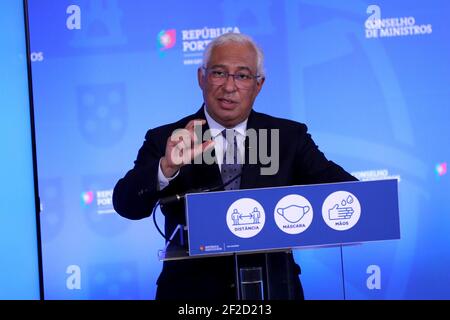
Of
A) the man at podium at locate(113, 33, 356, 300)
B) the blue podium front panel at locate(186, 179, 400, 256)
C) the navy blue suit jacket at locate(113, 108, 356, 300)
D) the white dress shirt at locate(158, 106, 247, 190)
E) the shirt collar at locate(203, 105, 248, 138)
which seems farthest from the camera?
the shirt collar at locate(203, 105, 248, 138)

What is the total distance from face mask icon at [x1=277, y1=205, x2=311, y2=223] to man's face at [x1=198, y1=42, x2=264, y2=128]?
920 millimetres

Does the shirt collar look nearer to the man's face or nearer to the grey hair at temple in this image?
the man's face

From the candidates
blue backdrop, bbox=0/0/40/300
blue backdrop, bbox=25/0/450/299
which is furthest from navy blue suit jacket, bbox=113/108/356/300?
blue backdrop, bbox=0/0/40/300

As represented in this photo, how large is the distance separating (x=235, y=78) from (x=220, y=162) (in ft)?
1.28

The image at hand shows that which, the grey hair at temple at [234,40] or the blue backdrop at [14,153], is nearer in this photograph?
the grey hair at temple at [234,40]

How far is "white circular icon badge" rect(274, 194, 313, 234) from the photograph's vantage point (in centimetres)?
222

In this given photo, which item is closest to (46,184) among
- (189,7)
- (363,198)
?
(189,7)

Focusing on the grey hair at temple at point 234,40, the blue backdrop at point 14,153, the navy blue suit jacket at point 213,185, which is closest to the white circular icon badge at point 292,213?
the navy blue suit jacket at point 213,185

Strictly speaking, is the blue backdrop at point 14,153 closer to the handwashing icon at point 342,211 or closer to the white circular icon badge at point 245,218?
the white circular icon badge at point 245,218

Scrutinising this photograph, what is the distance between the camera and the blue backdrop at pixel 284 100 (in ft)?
14.4

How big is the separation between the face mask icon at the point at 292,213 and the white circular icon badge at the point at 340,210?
9cm

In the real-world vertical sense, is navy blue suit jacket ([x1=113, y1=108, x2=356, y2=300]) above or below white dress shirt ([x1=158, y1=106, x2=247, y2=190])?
below

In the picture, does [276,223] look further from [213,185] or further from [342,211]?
[213,185]
